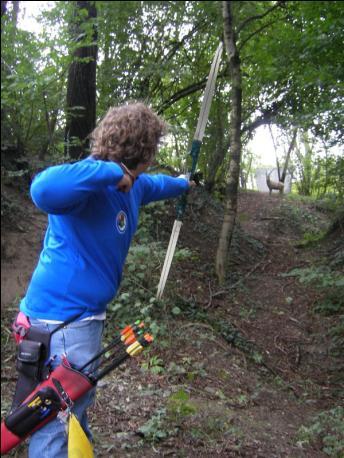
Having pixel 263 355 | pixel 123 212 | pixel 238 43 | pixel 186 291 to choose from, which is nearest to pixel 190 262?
pixel 186 291

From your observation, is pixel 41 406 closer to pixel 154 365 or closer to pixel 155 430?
pixel 155 430

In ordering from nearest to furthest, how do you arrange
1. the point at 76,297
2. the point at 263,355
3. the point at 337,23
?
1. the point at 76,297
2. the point at 337,23
3. the point at 263,355

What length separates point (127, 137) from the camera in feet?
6.06

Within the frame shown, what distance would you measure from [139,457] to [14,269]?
3089 mm

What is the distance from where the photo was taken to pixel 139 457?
2.86 meters

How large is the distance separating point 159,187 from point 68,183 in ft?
3.16

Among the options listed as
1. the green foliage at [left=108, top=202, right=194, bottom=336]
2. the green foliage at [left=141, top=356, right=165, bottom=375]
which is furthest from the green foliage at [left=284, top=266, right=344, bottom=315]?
the green foliage at [left=141, top=356, right=165, bottom=375]

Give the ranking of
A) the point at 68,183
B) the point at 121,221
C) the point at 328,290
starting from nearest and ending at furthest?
1. the point at 68,183
2. the point at 121,221
3. the point at 328,290

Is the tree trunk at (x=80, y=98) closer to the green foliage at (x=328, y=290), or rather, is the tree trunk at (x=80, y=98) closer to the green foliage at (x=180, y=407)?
the green foliage at (x=180, y=407)

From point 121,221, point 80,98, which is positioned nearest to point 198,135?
point 80,98

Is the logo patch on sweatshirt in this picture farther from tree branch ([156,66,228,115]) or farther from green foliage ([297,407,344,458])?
tree branch ([156,66,228,115])

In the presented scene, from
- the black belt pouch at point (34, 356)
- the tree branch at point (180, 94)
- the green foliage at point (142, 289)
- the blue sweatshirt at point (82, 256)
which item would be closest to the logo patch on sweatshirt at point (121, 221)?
the blue sweatshirt at point (82, 256)

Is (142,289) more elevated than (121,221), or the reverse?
(121,221)

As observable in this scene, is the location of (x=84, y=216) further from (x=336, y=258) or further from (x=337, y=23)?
(x=336, y=258)
